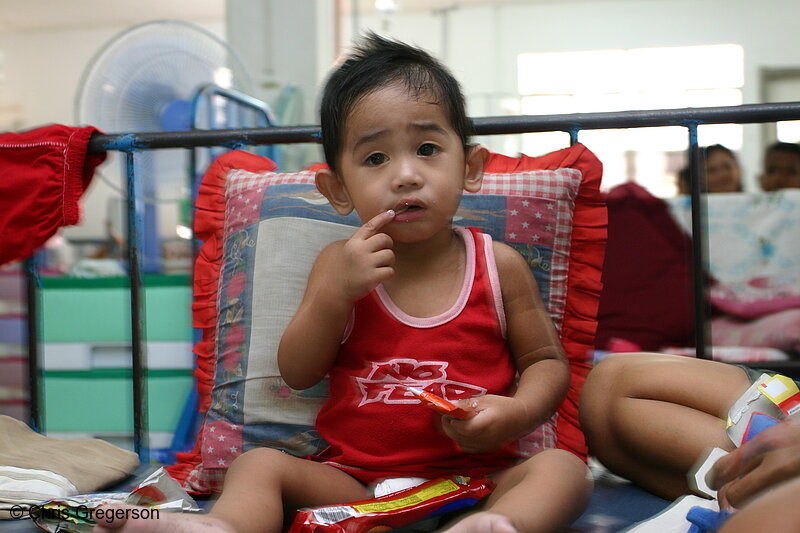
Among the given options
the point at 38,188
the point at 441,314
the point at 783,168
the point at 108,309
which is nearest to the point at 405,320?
the point at 441,314

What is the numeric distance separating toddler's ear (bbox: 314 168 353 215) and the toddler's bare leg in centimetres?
40

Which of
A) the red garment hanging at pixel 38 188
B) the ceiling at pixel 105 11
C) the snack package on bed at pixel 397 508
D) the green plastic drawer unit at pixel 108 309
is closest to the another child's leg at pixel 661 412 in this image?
the snack package on bed at pixel 397 508

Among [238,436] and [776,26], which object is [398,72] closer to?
[238,436]

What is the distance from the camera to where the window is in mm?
8727

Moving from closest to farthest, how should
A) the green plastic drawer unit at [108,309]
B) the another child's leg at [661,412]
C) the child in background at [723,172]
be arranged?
1. the another child's leg at [661,412]
2. the green plastic drawer unit at [108,309]
3. the child in background at [723,172]

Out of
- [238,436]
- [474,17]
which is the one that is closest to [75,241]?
[474,17]

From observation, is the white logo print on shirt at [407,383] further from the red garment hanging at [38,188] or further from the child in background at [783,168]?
the child in background at [783,168]

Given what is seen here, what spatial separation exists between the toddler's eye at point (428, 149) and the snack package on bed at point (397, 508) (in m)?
0.47

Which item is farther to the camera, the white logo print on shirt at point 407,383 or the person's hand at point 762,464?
the white logo print on shirt at point 407,383

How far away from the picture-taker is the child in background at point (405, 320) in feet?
3.72

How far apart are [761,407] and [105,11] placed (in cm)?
968

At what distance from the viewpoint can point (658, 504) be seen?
1.17 m

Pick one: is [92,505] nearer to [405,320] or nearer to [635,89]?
[405,320]

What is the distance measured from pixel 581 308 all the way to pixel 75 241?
7556mm
